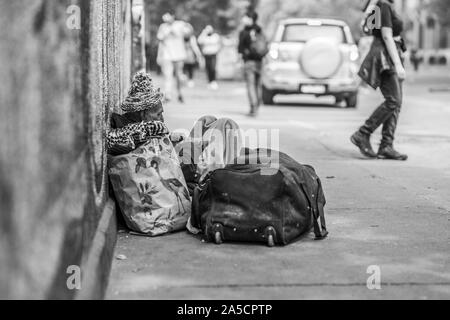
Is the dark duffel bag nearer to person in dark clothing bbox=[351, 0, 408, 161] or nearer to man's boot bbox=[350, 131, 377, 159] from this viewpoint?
person in dark clothing bbox=[351, 0, 408, 161]

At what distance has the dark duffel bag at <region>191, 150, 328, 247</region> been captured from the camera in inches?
201

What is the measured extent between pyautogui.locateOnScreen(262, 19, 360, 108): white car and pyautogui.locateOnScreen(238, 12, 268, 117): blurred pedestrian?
2.19 metres

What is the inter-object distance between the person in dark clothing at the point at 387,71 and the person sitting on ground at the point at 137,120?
3446 millimetres

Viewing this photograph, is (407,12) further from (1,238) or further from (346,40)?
(1,238)

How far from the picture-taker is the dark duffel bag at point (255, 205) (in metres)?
5.11

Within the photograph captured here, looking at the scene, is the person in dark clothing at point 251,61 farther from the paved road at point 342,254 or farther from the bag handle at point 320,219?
the bag handle at point 320,219

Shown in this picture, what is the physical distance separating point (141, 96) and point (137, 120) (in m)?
0.17

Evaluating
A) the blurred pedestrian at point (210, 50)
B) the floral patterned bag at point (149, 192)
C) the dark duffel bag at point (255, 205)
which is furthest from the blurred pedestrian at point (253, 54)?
the blurred pedestrian at point (210, 50)

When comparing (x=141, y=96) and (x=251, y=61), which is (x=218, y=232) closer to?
(x=141, y=96)

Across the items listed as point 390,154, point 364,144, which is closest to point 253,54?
point 364,144

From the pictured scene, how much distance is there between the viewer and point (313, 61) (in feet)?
54.5
